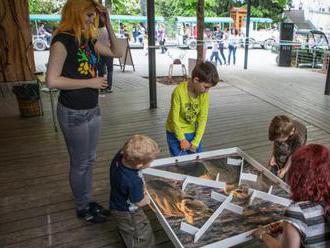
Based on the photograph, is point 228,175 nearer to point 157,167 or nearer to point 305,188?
point 157,167

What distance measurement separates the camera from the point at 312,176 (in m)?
1.17

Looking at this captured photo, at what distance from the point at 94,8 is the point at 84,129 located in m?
0.65

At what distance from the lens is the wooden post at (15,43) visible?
18.6 feet

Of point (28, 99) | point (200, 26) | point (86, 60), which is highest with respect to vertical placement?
point (200, 26)

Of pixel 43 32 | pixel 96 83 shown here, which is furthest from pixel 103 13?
pixel 43 32

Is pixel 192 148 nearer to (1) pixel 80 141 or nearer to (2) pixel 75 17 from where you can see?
(1) pixel 80 141

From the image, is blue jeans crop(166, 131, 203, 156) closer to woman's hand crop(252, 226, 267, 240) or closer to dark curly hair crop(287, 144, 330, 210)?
woman's hand crop(252, 226, 267, 240)

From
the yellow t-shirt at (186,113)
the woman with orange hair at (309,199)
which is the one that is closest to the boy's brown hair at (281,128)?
the yellow t-shirt at (186,113)

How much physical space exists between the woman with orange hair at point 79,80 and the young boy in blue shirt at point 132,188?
1.04 ft

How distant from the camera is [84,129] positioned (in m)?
1.85

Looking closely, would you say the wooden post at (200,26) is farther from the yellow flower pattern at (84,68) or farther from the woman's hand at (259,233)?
the woman's hand at (259,233)

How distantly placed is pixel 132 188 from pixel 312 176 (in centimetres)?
82

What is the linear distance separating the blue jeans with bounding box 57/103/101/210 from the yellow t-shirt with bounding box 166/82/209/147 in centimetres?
66

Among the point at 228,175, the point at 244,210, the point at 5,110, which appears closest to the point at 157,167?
the point at 228,175
